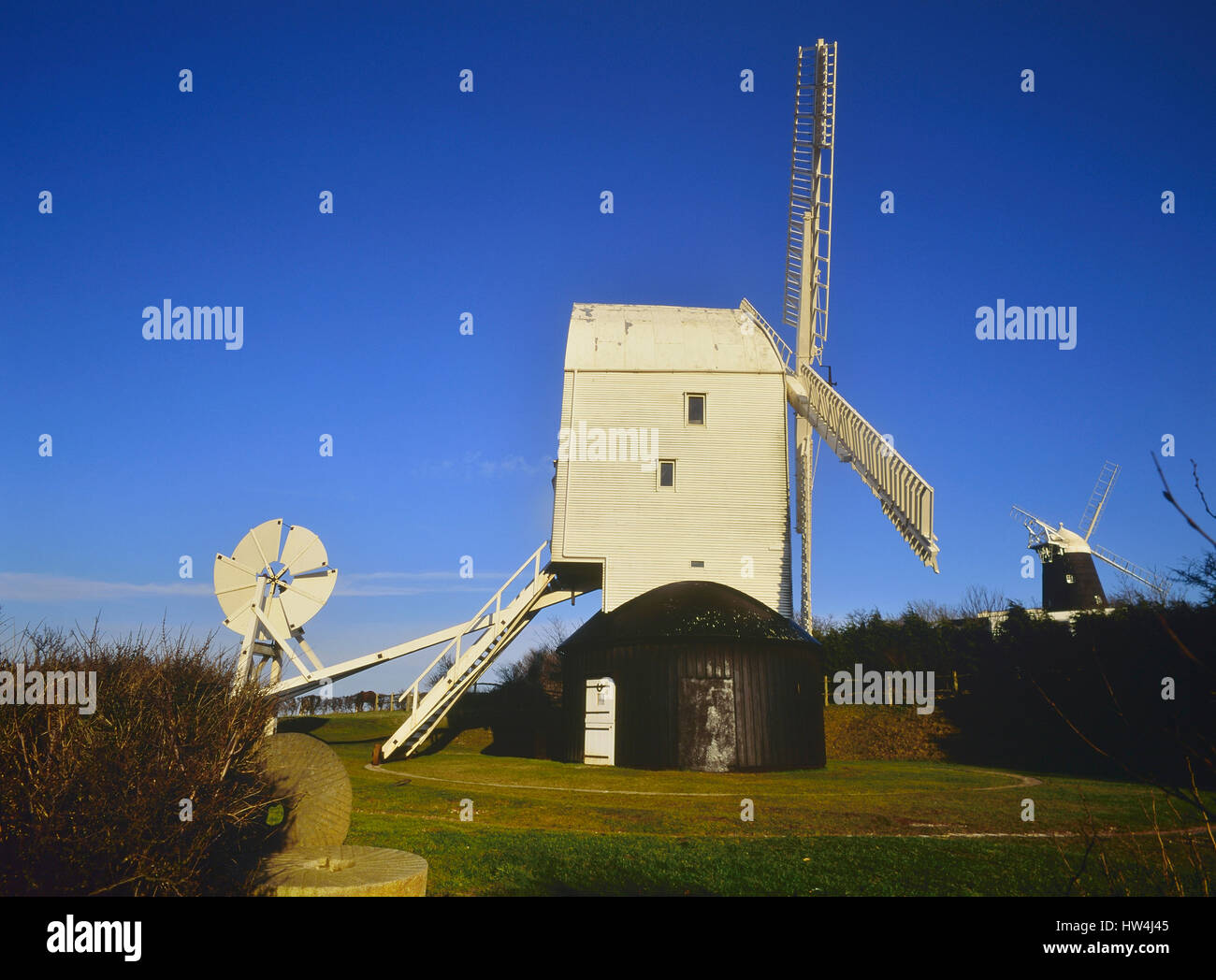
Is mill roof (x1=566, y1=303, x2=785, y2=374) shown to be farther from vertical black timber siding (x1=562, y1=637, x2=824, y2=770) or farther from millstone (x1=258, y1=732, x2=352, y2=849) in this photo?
millstone (x1=258, y1=732, x2=352, y2=849)

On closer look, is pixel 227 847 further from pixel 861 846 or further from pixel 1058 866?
pixel 1058 866

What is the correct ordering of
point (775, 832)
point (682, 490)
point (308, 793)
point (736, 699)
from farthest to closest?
point (682, 490), point (736, 699), point (775, 832), point (308, 793)

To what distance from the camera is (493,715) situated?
1404 inches

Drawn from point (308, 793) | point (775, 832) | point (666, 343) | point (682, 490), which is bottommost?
point (775, 832)

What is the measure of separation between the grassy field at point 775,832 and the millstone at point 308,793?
1.29 m

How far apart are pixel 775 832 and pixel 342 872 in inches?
298

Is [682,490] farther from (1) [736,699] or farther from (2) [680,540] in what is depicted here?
(1) [736,699]

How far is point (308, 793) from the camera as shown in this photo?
9062 millimetres

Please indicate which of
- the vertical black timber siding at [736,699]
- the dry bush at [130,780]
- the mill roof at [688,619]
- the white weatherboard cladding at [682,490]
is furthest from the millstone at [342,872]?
the white weatherboard cladding at [682,490]

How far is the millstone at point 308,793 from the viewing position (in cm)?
899

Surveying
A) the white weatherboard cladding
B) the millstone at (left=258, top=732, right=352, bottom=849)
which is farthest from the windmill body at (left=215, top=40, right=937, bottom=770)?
the millstone at (left=258, top=732, right=352, bottom=849)

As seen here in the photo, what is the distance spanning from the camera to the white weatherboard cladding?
27016 millimetres

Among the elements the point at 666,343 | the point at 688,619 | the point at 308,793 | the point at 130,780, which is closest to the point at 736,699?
the point at 688,619

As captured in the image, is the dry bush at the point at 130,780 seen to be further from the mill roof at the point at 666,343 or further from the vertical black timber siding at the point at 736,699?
the mill roof at the point at 666,343
